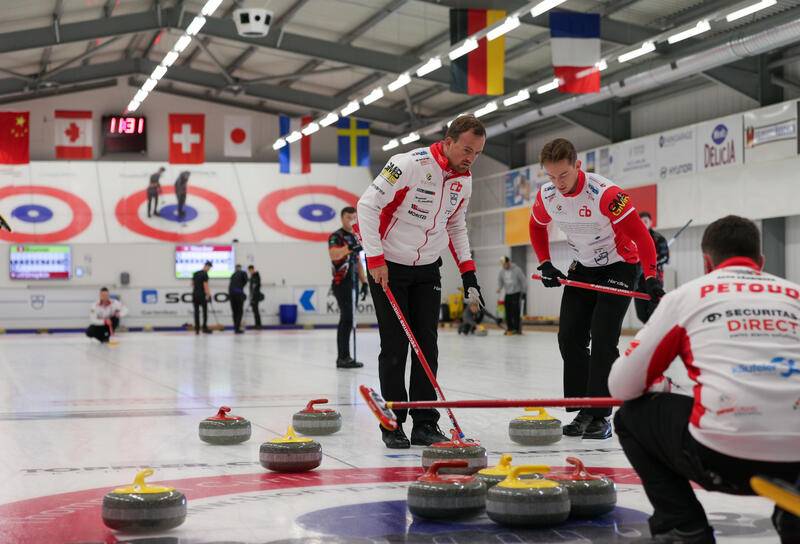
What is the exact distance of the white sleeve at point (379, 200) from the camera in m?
5.16

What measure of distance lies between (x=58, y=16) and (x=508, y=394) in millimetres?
17970

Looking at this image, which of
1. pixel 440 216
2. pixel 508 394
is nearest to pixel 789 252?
pixel 508 394

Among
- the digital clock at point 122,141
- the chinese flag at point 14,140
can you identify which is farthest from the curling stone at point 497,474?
the digital clock at point 122,141

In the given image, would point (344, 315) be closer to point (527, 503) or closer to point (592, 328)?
point (592, 328)

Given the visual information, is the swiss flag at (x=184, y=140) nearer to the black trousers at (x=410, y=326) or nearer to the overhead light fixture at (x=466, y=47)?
the overhead light fixture at (x=466, y=47)

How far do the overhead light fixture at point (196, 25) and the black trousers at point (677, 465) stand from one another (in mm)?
17598

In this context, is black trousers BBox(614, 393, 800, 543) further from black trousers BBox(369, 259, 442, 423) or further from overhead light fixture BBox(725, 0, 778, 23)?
overhead light fixture BBox(725, 0, 778, 23)

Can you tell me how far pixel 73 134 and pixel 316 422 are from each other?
1942cm

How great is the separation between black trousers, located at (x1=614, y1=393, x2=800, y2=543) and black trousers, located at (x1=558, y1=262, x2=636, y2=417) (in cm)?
252

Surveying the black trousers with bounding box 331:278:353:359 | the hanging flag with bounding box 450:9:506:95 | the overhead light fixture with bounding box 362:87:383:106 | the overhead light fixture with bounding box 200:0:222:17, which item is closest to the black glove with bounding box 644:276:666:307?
the black trousers with bounding box 331:278:353:359

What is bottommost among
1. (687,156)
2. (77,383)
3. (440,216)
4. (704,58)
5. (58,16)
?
(77,383)

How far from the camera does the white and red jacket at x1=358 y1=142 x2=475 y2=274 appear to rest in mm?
5184

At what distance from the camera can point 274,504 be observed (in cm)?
361

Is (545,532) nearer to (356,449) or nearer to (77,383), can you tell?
(356,449)
